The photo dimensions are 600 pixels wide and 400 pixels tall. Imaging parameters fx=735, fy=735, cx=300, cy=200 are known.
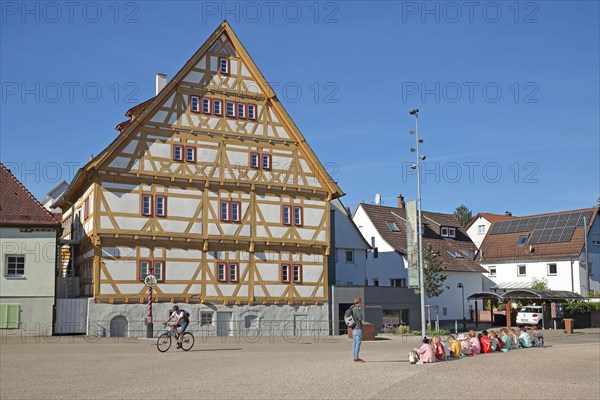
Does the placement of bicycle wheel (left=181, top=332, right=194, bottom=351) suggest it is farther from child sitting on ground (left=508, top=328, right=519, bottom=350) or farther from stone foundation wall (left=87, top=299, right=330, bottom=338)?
child sitting on ground (left=508, top=328, right=519, bottom=350)

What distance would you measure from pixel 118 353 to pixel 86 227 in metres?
15.5

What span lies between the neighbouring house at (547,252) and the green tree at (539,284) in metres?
0.25

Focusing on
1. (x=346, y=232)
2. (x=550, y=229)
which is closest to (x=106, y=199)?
(x=346, y=232)

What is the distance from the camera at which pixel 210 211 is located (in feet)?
132

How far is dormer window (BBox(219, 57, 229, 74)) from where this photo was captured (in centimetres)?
4153

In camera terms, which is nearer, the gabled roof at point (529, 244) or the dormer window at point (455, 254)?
the dormer window at point (455, 254)

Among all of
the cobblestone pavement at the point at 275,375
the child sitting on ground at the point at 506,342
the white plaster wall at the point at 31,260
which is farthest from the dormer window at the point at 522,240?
the white plaster wall at the point at 31,260

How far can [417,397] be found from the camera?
15789 millimetres

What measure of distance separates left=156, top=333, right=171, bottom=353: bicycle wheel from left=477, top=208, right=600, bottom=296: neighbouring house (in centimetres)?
4100

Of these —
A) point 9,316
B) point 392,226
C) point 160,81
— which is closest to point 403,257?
point 392,226

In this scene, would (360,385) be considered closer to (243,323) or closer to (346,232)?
(243,323)

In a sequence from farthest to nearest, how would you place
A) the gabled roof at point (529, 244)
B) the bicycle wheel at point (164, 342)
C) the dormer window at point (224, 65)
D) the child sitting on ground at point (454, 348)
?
the gabled roof at point (529, 244) < the dormer window at point (224, 65) < the bicycle wheel at point (164, 342) < the child sitting on ground at point (454, 348)

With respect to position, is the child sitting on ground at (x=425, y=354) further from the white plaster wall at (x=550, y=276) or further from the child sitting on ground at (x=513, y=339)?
the white plaster wall at (x=550, y=276)

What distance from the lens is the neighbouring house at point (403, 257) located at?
57.2 m
